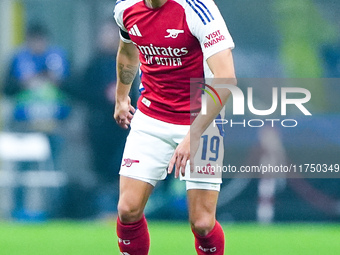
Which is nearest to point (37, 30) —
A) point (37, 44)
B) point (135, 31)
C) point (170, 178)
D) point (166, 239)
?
point (37, 44)

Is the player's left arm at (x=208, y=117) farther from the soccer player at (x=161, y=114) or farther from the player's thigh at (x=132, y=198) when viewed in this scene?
the player's thigh at (x=132, y=198)

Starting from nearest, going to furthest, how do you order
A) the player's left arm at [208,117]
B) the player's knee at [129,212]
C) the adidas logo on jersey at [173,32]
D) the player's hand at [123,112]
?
1. the player's left arm at [208,117]
2. the adidas logo on jersey at [173,32]
3. the player's knee at [129,212]
4. the player's hand at [123,112]

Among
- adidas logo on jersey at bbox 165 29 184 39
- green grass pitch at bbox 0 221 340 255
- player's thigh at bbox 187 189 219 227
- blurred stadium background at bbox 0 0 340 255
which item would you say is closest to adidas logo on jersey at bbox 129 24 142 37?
adidas logo on jersey at bbox 165 29 184 39

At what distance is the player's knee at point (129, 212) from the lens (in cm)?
536

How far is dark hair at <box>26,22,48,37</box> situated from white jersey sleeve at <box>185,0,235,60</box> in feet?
14.8

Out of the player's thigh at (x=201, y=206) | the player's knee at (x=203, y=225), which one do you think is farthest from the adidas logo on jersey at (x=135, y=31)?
the player's knee at (x=203, y=225)

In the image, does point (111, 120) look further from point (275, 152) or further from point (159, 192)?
point (275, 152)

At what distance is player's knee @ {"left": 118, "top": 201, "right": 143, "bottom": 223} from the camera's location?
5.36m

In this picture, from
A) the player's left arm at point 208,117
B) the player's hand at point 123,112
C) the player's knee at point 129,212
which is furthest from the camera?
the player's hand at point 123,112

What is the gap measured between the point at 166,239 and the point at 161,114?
113 inches

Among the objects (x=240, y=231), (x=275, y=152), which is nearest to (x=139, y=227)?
(x=240, y=231)

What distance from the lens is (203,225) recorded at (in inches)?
214

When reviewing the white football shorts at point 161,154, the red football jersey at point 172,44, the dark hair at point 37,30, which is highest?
the red football jersey at point 172,44

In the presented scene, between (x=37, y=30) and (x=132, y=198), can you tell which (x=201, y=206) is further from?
(x=37, y=30)
